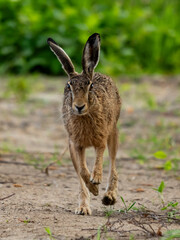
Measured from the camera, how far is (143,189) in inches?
249

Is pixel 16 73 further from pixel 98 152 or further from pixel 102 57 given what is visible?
pixel 98 152

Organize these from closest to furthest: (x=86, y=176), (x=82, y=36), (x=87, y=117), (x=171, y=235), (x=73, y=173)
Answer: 1. (x=171, y=235)
2. (x=86, y=176)
3. (x=87, y=117)
4. (x=73, y=173)
5. (x=82, y=36)

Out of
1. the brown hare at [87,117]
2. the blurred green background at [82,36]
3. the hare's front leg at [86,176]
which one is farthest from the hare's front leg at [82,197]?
the blurred green background at [82,36]

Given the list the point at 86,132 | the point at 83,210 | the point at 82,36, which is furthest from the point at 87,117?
the point at 82,36

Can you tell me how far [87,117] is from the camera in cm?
568

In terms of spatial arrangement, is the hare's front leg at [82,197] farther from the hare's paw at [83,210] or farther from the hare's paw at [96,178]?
the hare's paw at [96,178]

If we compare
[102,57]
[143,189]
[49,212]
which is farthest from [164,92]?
[49,212]

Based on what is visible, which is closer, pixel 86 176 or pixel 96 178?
pixel 96 178

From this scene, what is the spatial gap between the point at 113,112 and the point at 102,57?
357 inches

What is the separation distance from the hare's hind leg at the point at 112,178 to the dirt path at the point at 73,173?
0.31 ft

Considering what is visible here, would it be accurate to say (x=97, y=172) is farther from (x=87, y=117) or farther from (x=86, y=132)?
(x=87, y=117)

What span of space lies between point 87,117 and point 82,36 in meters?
9.38

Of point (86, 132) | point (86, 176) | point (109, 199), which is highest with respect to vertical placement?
point (86, 132)

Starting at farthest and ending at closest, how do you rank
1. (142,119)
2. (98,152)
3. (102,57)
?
(102,57), (142,119), (98,152)
